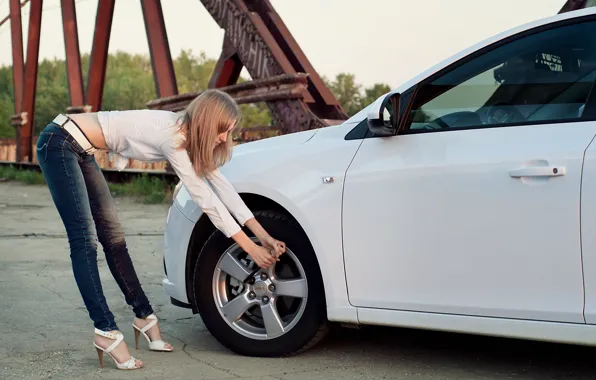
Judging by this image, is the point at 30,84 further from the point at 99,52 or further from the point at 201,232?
the point at 201,232

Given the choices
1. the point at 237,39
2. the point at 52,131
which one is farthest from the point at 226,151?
the point at 237,39

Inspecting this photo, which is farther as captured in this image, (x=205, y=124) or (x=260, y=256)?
(x=260, y=256)

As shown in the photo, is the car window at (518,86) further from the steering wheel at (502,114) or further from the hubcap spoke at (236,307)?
→ the hubcap spoke at (236,307)

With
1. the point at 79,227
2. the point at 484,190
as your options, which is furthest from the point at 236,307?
the point at 484,190

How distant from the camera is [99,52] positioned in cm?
1538

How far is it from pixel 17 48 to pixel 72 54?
310 inches

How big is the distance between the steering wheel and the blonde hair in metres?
1.15

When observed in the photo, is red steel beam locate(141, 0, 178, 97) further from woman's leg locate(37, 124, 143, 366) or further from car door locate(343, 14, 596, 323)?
car door locate(343, 14, 596, 323)

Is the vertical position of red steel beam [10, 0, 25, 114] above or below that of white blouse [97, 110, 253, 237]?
above

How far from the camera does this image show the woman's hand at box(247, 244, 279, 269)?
14.1 ft

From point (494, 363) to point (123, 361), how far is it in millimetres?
1764

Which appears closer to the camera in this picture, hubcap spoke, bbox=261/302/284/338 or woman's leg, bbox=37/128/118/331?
woman's leg, bbox=37/128/118/331

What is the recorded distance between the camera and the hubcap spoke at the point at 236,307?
4.51 m

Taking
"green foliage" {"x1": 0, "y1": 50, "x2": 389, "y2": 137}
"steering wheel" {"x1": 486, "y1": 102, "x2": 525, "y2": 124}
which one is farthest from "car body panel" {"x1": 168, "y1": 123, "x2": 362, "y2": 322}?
"green foliage" {"x1": 0, "y1": 50, "x2": 389, "y2": 137}
